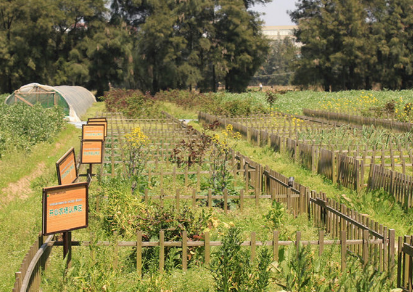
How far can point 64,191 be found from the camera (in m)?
5.70

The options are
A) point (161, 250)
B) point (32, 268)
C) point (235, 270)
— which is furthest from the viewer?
point (161, 250)

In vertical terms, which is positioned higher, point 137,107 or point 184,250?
point 137,107

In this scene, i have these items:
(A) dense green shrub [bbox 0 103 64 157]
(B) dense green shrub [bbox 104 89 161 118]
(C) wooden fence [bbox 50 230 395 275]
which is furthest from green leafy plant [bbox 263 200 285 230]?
(B) dense green shrub [bbox 104 89 161 118]

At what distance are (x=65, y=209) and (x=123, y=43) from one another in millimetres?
48320

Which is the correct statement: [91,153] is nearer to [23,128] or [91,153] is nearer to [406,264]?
[406,264]

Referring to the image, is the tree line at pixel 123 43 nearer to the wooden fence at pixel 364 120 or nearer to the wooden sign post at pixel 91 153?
the wooden fence at pixel 364 120

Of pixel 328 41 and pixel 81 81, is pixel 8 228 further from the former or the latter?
pixel 328 41

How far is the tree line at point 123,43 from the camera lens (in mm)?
49438

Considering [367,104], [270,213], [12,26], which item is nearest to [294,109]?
[367,104]

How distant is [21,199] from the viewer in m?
10.5

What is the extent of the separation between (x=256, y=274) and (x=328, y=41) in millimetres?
53440

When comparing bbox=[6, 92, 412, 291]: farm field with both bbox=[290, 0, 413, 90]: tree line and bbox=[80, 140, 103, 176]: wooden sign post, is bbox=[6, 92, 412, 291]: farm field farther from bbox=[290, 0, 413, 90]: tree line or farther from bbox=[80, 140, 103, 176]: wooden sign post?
bbox=[290, 0, 413, 90]: tree line

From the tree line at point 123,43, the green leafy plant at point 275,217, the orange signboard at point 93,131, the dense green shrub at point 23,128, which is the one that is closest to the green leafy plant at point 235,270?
the green leafy plant at point 275,217

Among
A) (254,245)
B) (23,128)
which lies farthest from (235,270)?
(23,128)
